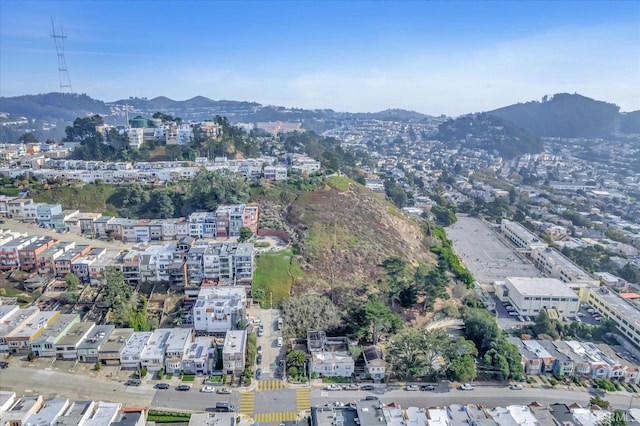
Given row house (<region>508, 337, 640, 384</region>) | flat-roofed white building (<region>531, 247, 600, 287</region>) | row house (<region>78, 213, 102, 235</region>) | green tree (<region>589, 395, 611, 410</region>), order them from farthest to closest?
flat-roofed white building (<region>531, 247, 600, 287</region>) → row house (<region>78, 213, 102, 235</region>) → row house (<region>508, 337, 640, 384</region>) → green tree (<region>589, 395, 611, 410</region>)

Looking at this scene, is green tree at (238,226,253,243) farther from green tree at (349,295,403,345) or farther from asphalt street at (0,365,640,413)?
asphalt street at (0,365,640,413)

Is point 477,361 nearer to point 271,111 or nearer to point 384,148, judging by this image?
point 384,148

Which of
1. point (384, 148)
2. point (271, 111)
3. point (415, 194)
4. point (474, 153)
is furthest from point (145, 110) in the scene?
point (415, 194)

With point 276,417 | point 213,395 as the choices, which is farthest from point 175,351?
point 276,417

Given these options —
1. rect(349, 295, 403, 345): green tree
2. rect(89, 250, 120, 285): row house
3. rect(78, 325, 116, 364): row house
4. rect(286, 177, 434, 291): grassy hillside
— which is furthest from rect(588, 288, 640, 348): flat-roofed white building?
rect(89, 250, 120, 285): row house

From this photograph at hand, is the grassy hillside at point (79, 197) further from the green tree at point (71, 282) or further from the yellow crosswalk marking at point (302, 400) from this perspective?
the yellow crosswalk marking at point (302, 400)

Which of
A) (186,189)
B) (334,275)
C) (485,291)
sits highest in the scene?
(186,189)
